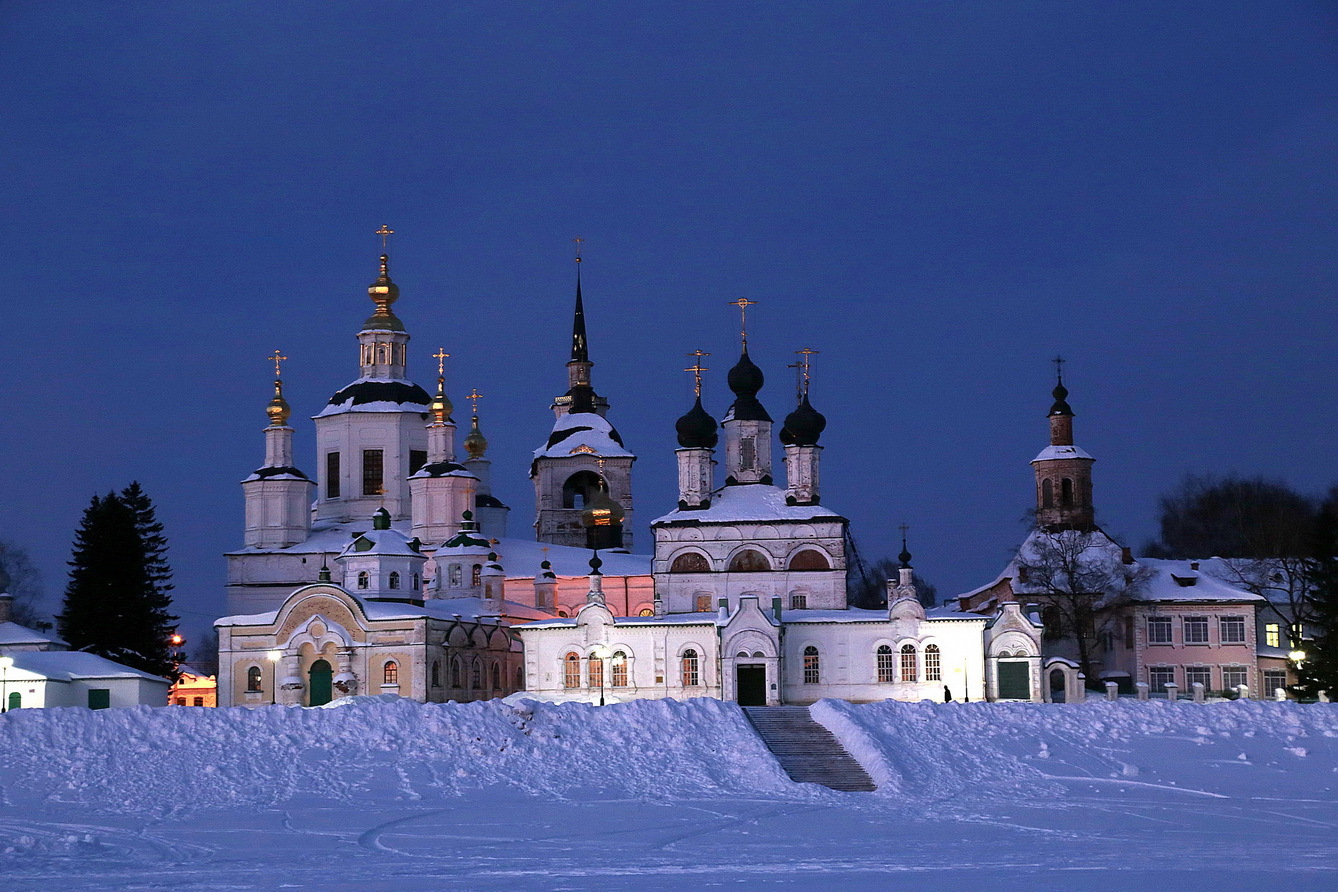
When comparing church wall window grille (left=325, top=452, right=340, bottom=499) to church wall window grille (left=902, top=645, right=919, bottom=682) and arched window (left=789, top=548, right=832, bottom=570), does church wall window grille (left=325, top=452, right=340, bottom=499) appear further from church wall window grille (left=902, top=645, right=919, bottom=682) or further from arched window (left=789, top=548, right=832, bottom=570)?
church wall window grille (left=902, top=645, right=919, bottom=682)

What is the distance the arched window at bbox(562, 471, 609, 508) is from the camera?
70.4m

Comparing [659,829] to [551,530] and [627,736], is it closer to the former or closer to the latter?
[627,736]


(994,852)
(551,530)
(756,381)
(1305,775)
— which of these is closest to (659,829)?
(994,852)

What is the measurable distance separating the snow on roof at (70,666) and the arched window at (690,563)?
560 inches

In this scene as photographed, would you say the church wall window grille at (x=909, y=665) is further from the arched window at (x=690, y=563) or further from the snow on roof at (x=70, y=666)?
the snow on roof at (x=70, y=666)

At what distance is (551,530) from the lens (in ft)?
229

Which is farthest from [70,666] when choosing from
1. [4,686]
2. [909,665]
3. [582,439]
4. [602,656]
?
[582,439]

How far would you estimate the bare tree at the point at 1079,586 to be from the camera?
2124 inches

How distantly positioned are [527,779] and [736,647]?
46.5 ft

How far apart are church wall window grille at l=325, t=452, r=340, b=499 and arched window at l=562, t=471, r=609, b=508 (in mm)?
9984

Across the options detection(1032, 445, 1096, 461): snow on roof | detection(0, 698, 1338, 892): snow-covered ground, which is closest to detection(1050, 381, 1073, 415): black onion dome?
detection(1032, 445, 1096, 461): snow on roof

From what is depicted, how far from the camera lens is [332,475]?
63.8 metres

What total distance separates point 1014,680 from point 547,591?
688 inches

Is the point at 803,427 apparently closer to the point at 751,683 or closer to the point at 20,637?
the point at 751,683
